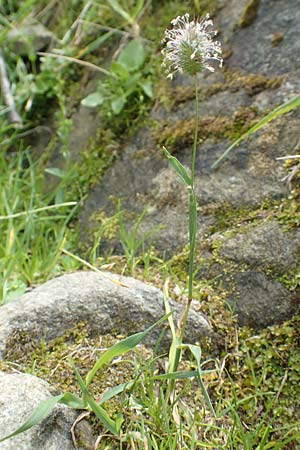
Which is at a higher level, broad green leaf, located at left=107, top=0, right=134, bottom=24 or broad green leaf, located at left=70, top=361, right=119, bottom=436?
broad green leaf, located at left=107, top=0, right=134, bottom=24

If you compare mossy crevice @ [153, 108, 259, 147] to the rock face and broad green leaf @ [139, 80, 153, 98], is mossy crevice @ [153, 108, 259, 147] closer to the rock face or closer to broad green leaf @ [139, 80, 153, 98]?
the rock face

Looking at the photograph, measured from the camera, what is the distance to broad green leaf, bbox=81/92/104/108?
2713 millimetres

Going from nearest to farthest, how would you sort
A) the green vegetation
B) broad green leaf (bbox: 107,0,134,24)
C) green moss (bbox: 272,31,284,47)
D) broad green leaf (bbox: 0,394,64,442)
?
broad green leaf (bbox: 0,394,64,442) < the green vegetation < green moss (bbox: 272,31,284,47) < broad green leaf (bbox: 107,0,134,24)

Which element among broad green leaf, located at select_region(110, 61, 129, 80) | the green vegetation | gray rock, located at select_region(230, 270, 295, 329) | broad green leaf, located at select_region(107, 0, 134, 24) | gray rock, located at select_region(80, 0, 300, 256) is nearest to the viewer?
the green vegetation

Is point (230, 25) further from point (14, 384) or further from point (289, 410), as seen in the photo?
point (14, 384)

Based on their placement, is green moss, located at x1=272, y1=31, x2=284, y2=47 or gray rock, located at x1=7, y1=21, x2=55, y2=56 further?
gray rock, located at x1=7, y1=21, x2=55, y2=56

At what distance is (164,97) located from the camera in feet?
8.45

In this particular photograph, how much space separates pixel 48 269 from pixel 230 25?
1.42 meters

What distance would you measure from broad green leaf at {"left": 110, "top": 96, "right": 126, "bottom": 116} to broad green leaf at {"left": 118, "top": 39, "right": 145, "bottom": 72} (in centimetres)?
16

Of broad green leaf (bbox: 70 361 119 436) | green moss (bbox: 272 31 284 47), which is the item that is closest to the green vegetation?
broad green leaf (bbox: 70 361 119 436)

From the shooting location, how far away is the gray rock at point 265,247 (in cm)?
186

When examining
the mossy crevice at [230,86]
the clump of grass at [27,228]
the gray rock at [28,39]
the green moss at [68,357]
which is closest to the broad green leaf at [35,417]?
the green moss at [68,357]

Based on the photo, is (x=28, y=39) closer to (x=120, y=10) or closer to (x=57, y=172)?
(x=120, y=10)

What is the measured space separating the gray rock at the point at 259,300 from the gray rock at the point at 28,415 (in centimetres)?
69
